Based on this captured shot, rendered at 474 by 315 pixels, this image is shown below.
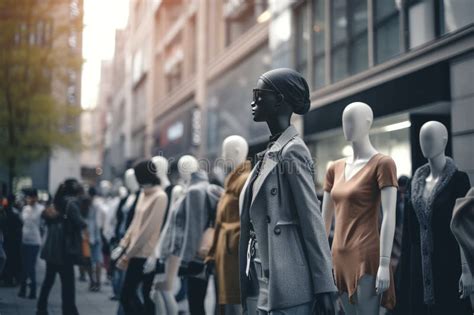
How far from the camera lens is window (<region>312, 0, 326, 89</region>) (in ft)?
49.8

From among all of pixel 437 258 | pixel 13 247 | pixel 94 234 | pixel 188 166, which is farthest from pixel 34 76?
pixel 437 258

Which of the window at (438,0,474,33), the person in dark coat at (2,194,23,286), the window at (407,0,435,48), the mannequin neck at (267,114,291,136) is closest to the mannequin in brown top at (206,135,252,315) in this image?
the mannequin neck at (267,114,291,136)

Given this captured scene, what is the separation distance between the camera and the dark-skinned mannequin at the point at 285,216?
9.29ft

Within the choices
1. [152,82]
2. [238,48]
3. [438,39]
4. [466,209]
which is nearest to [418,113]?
[438,39]

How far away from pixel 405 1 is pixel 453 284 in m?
7.83

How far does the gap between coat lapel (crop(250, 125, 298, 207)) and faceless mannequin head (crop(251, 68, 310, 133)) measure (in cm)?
6

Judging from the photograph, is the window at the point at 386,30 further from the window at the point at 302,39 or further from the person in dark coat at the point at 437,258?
the person in dark coat at the point at 437,258

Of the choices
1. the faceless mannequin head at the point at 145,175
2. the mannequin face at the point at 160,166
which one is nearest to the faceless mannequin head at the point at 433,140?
the faceless mannequin head at the point at 145,175

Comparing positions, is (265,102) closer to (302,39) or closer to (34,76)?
(302,39)

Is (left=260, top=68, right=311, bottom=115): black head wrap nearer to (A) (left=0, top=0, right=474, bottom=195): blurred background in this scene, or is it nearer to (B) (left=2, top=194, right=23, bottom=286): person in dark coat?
(A) (left=0, top=0, right=474, bottom=195): blurred background

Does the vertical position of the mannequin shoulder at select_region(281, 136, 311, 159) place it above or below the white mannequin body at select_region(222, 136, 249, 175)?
below

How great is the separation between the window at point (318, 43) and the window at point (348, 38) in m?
0.56

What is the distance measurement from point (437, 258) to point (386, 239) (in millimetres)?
596

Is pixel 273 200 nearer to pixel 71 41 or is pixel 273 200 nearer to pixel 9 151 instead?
pixel 9 151
